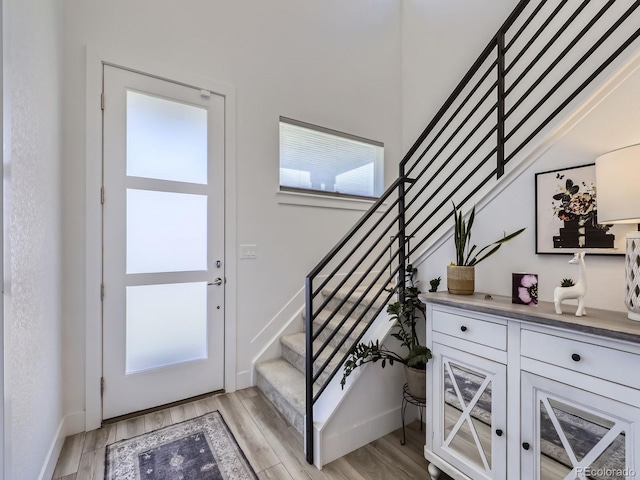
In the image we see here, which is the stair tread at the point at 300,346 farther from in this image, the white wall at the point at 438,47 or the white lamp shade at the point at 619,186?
the white wall at the point at 438,47

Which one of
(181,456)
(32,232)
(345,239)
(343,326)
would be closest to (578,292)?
(345,239)

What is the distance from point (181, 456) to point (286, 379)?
81cm

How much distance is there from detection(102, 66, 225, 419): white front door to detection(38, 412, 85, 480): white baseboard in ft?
0.55

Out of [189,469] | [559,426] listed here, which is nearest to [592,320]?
[559,426]

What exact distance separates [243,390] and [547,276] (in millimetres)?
2377

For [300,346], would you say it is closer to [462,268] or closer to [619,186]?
[462,268]

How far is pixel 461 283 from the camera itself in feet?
5.07

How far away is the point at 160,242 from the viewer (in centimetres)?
227

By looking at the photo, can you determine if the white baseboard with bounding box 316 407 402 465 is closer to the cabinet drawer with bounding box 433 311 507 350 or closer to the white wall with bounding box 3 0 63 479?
the cabinet drawer with bounding box 433 311 507 350

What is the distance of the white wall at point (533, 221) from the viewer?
1.25 m

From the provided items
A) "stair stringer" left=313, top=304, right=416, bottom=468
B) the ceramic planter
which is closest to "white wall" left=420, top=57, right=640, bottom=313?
the ceramic planter

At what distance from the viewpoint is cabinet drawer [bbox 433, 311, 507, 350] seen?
49.4 inches

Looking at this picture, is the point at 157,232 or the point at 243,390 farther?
the point at 243,390

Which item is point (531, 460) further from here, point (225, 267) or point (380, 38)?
point (380, 38)
